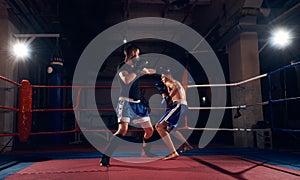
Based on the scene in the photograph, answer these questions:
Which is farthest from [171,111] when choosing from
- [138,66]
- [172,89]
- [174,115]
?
[138,66]

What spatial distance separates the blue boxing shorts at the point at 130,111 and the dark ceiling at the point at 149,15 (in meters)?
2.92

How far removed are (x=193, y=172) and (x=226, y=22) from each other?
14.4 ft

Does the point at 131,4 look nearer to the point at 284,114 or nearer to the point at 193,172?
the point at 193,172

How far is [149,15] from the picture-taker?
6.95 meters

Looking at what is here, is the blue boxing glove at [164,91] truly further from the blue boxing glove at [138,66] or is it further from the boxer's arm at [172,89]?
the blue boxing glove at [138,66]

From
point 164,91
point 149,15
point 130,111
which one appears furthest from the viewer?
point 149,15

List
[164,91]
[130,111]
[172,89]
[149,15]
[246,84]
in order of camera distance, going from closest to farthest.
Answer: [130,111], [172,89], [164,91], [246,84], [149,15]

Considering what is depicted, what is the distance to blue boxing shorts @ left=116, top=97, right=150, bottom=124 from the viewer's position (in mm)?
2852

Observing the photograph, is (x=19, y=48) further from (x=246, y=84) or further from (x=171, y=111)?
(x=246, y=84)

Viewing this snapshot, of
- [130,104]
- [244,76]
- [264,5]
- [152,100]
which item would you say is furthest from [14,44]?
[152,100]

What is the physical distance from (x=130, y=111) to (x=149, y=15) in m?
4.79

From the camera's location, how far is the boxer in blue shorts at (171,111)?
313cm

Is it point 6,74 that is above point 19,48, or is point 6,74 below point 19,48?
below

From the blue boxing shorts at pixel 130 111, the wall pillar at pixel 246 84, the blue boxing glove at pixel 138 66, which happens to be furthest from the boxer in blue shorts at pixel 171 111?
the wall pillar at pixel 246 84
